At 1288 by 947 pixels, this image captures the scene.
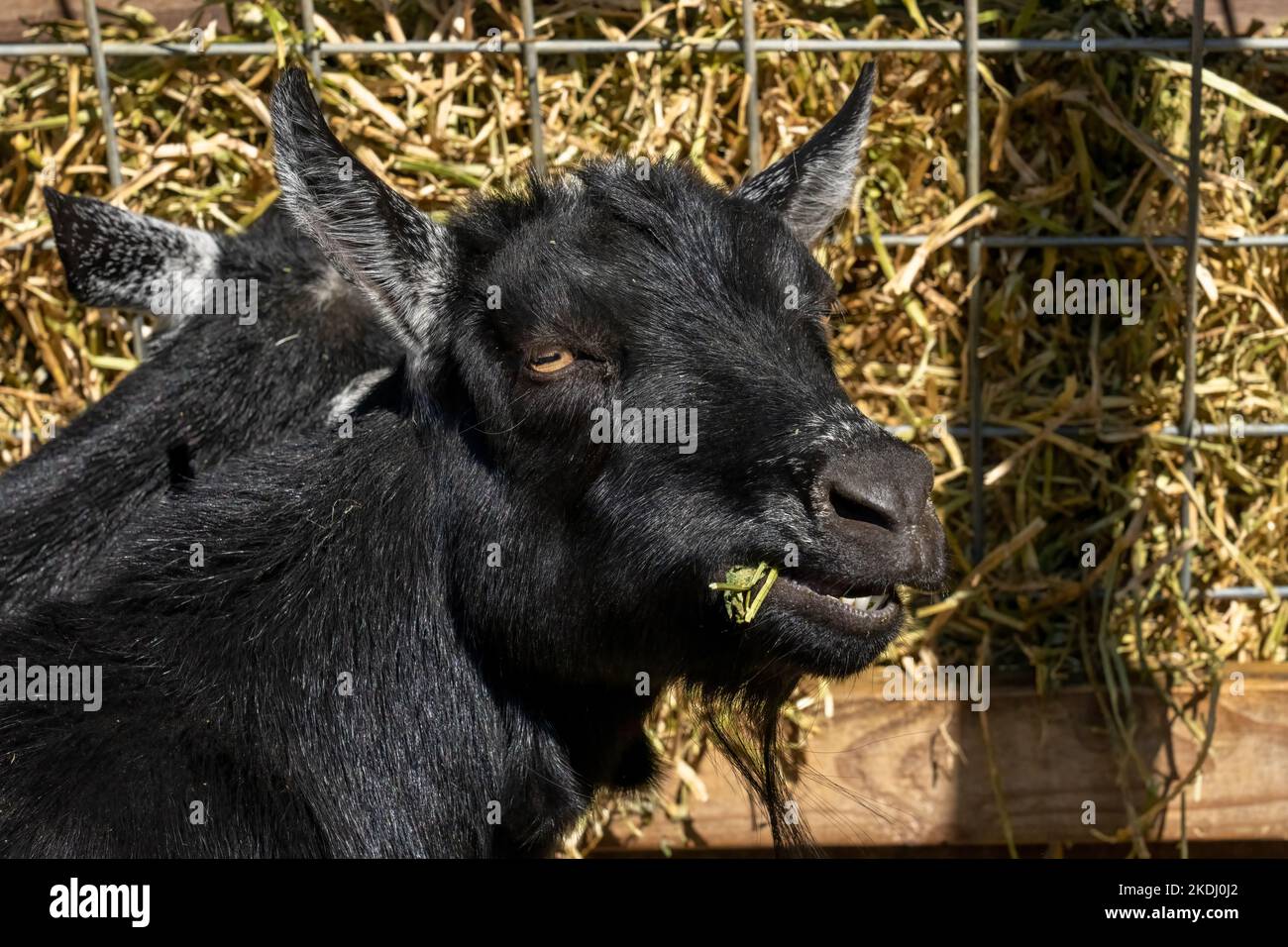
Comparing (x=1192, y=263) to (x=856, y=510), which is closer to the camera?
(x=856, y=510)

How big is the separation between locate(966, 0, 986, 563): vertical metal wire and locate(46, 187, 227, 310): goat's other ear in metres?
2.64

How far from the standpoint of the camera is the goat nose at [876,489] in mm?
3229

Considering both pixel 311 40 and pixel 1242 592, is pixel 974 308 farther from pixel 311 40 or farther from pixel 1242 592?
pixel 311 40

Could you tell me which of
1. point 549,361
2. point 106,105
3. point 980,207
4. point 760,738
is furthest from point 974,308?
point 106,105

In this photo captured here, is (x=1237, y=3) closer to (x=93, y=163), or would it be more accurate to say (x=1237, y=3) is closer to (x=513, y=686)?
(x=513, y=686)

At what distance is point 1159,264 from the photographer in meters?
5.28

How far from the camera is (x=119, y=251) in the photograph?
4.72 meters

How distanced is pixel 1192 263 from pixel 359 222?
304 centimetres

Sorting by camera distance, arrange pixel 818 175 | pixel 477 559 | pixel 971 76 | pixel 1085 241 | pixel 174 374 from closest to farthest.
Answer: pixel 477 559, pixel 818 175, pixel 174 374, pixel 971 76, pixel 1085 241

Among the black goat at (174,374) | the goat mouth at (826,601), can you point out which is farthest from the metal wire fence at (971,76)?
the goat mouth at (826,601)

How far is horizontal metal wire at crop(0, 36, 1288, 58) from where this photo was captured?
510cm

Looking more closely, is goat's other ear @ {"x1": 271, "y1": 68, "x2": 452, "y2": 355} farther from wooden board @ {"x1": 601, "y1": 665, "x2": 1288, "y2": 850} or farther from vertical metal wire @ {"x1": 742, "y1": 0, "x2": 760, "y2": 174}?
wooden board @ {"x1": 601, "y1": 665, "x2": 1288, "y2": 850}

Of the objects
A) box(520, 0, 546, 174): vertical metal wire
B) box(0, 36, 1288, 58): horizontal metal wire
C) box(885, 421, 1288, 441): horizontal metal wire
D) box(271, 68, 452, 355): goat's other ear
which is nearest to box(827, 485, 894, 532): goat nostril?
box(271, 68, 452, 355): goat's other ear
